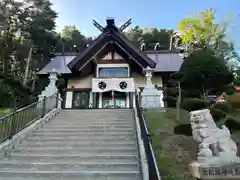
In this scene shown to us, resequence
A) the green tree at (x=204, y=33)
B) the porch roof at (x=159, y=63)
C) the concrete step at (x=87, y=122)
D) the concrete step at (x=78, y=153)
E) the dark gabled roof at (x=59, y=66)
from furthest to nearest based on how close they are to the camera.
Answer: the green tree at (x=204, y=33), the dark gabled roof at (x=59, y=66), the porch roof at (x=159, y=63), the concrete step at (x=87, y=122), the concrete step at (x=78, y=153)

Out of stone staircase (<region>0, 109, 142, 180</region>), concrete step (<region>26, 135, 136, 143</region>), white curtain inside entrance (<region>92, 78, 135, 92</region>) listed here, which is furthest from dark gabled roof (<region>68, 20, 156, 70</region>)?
concrete step (<region>26, 135, 136, 143</region>)

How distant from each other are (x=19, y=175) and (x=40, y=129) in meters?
2.94

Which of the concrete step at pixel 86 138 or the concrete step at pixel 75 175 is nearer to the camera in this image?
the concrete step at pixel 75 175

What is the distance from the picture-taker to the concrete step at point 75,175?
4656 mm

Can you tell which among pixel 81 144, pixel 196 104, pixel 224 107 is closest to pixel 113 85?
pixel 196 104

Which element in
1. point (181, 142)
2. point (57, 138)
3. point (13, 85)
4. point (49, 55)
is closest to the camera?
point (181, 142)

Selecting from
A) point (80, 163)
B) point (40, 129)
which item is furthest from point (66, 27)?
point (80, 163)

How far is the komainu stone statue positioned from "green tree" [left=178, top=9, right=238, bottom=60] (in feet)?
72.9

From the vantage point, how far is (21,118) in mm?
7246

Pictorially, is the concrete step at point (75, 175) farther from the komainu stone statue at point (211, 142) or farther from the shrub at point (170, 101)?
the shrub at point (170, 101)

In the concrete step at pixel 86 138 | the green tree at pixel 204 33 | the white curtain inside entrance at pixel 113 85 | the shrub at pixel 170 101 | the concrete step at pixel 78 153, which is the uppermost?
the green tree at pixel 204 33

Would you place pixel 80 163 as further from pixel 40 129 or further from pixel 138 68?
pixel 138 68

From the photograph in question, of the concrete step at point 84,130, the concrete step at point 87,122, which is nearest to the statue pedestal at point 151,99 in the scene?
the concrete step at point 87,122

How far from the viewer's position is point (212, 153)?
416 centimetres
